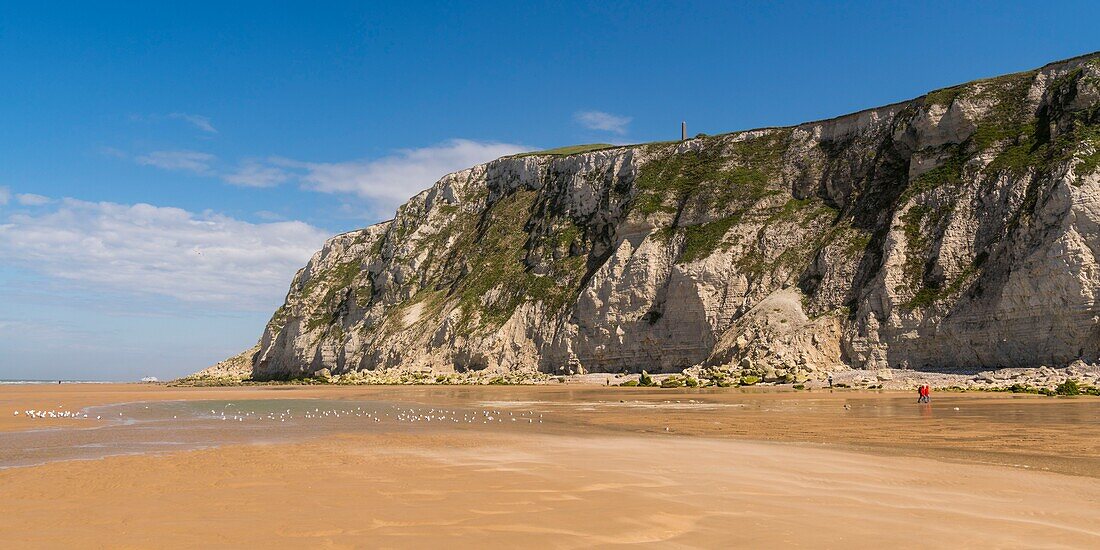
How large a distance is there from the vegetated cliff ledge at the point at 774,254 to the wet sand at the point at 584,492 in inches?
1240

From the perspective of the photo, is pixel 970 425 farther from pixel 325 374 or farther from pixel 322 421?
pixel 325 374

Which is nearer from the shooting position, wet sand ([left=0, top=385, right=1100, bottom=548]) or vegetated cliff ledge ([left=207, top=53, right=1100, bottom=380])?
wet sand ([left=0, top=385, right=1100, bottom=548])

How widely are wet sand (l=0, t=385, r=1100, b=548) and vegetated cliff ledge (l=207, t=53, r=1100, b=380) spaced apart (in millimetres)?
31508

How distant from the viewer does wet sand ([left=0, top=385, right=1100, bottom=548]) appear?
20.6 feet

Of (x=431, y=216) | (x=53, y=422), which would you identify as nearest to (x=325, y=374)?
(x=431, y=216)

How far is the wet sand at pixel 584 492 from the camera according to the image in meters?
6.28

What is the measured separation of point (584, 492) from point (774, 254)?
55133mm

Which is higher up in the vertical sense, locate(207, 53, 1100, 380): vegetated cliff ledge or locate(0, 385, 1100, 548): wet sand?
locate(207, 53, 1100, 380): vegetated cliff ledge

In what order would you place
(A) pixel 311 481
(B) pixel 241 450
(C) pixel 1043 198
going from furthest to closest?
1. (C) pixel 1043 198
2. (B) pixel 241 450
3. (A) pixel 311 481

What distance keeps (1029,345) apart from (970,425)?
28154 mm

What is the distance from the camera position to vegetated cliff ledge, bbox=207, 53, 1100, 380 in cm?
4384

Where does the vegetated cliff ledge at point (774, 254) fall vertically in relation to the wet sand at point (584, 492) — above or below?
above

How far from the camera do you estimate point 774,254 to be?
60.1 metres

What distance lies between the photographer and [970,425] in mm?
18531
